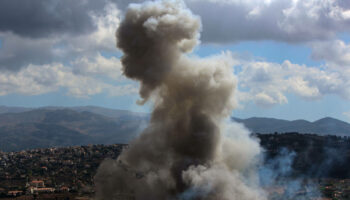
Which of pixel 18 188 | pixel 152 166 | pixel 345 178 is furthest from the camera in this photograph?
pixel 18 188

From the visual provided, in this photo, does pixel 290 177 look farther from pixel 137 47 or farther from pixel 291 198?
pixel 137 47

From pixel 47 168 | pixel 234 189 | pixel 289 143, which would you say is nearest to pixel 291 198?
pixel 234 189

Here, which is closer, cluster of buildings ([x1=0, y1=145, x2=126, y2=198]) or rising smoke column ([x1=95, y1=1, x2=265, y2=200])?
rising smoke column ([x1=95, y1=1, x2=265, y2=200])

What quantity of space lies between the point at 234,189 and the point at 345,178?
59515 millimetres

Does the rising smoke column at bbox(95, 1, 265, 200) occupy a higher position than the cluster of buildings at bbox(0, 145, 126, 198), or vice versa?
the rising smoke column at bbox(95, 1, 265, 200)

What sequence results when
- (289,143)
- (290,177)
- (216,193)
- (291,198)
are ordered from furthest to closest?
(289,143) → (290,177) → (291,198) → (216,193)

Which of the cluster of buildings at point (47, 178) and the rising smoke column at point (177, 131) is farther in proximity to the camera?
the cluster of buildings at point (47, 178)

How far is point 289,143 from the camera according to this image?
176 m

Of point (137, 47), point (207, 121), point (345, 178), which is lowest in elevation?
point (345, 178)

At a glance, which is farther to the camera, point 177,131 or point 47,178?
point 47,178

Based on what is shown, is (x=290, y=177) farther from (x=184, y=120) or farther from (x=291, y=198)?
(x=184, y=120)

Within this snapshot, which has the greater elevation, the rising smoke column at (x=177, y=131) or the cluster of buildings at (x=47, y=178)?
the rising smoke column at (x=177, y=131)

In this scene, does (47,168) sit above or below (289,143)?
below

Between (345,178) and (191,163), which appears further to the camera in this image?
(345,178)
